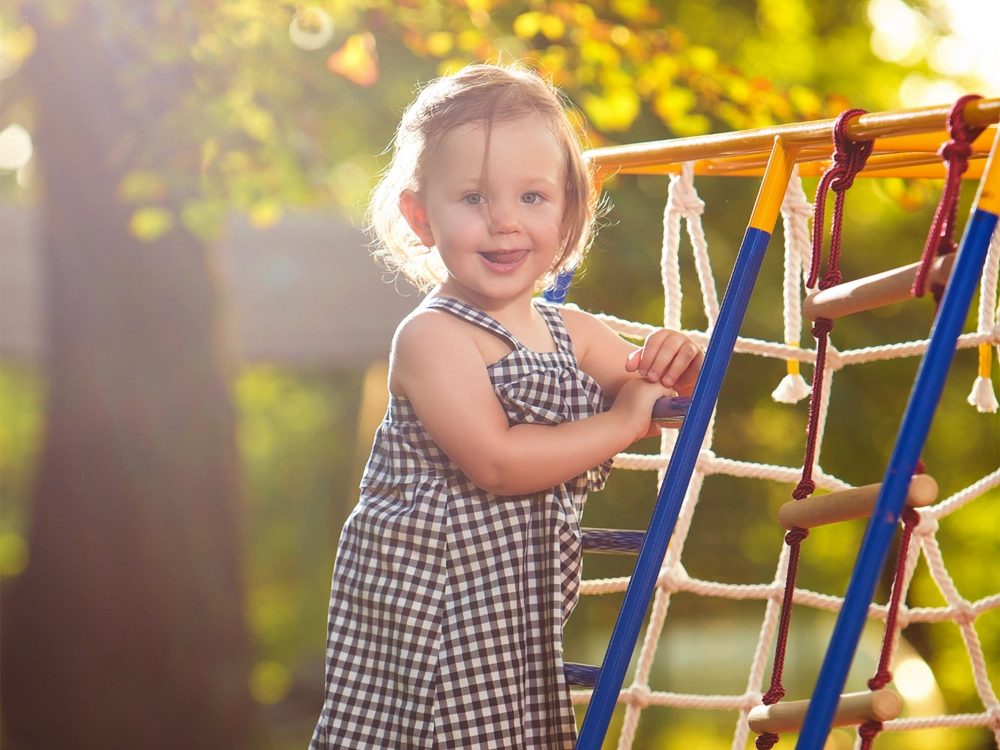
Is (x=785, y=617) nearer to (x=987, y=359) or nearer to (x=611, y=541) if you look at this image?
(x=611, y=541)

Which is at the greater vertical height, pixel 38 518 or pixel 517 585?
pixel 517 585

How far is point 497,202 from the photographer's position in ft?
3.93

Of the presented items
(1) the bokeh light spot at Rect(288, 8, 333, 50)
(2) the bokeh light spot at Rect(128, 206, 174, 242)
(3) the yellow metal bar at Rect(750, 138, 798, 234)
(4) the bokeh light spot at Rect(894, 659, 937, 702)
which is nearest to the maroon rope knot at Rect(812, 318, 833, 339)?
(3) the yellow metal bar at Rect(750, 138, 798, 234)

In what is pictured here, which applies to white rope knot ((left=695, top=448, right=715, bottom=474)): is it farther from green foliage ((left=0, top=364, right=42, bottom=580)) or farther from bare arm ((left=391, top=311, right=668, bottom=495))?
green foliage ((left=0, top=364, right=42, bottom=580))

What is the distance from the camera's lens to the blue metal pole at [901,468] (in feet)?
2.90

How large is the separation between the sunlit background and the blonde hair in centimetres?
126

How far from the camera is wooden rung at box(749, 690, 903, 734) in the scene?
0.93 m

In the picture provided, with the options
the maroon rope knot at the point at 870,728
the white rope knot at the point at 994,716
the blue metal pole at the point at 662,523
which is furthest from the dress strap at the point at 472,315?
the white rope knot at the point at 994,716

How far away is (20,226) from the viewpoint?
5.62m

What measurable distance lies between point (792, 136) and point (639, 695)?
2.94 ft

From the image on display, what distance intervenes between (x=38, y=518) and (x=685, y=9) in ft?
12.1

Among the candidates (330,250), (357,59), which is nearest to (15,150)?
(330,250)

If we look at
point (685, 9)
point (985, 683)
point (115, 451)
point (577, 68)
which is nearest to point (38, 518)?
point (115, 451)

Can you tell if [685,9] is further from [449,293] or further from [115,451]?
[449,293]
